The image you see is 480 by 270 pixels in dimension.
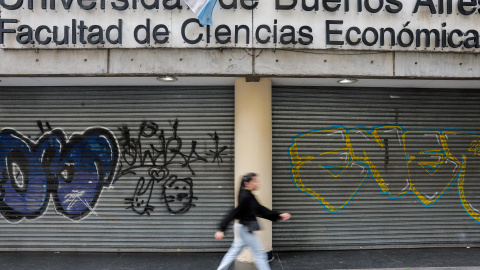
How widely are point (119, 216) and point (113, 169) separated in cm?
88

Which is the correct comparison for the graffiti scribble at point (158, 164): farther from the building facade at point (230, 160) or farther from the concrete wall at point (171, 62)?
the concrete wall at point (171, 62)

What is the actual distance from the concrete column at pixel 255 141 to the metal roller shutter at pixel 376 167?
2.09ft

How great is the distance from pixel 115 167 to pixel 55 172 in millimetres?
1125

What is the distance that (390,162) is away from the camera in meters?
7.48

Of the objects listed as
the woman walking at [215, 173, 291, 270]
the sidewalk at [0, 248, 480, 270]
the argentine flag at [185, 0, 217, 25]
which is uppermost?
the argentine flag at [185, 0, 217, 25]

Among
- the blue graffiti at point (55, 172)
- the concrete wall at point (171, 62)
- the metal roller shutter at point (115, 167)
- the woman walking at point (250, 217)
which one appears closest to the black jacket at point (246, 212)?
the woman walking at point (250, 217)

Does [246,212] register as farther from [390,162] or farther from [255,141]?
[390,162]

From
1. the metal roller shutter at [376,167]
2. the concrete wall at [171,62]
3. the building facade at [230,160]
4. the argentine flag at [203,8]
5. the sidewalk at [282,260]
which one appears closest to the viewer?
the argentine flag at [203,8]

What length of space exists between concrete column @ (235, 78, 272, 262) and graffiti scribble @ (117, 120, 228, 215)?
78 centimetres

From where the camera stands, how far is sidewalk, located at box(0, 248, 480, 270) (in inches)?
249

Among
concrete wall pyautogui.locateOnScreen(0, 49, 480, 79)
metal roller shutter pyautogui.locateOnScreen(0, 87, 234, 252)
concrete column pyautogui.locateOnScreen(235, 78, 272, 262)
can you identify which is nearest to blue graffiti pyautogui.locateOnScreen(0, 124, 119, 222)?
metal roller shutter pyautogui.locateOnScreen(0, 87, 234, 252)

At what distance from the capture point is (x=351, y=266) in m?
6.38

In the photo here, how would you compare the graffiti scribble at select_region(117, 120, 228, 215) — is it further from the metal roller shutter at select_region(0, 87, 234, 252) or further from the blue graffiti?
the blue graffiti

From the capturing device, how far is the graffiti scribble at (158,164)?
7254 millimetres
